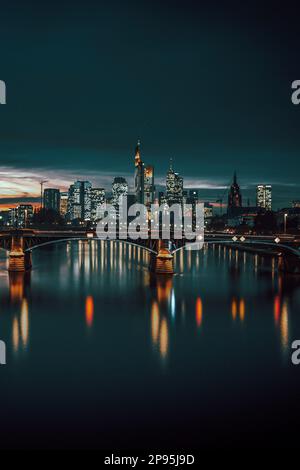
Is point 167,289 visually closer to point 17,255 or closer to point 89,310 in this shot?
point 89,310

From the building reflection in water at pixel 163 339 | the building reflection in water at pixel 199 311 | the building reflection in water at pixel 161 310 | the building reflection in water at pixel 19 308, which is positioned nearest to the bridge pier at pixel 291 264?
the building reflection in water at pixel 161 310

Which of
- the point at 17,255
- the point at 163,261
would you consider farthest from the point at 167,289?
the point at 17,255

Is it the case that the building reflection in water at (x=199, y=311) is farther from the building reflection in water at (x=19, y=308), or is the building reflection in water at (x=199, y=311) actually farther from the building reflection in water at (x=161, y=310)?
the building reflection in water at (x=19, y=308)

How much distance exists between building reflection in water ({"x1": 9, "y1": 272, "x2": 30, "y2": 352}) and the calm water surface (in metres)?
0.08

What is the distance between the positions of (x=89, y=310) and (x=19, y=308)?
5.13 meters

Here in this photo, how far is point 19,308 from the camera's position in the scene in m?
41.8

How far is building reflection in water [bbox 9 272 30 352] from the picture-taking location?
3225 centimetres

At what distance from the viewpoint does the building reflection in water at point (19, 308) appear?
32.2 metres

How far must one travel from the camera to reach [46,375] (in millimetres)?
25484

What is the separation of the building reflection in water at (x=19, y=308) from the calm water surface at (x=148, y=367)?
0.26ft

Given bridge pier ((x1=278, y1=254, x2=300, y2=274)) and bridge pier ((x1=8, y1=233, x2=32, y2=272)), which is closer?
bridge pier ((x1=278, y1=254, x2=300, y2=274))

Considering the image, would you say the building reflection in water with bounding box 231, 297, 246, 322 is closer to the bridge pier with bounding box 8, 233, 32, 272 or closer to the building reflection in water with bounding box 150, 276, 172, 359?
the building reflection in water with bounding box 150, 276, 172, 359

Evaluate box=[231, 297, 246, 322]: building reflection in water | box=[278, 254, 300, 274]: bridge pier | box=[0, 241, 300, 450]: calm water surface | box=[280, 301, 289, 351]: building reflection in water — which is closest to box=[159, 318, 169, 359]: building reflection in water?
box=[0, 241, 300, 450]: calm water surface

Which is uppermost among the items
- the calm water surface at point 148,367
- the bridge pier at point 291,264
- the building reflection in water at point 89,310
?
the bridge pier at point 291,264
